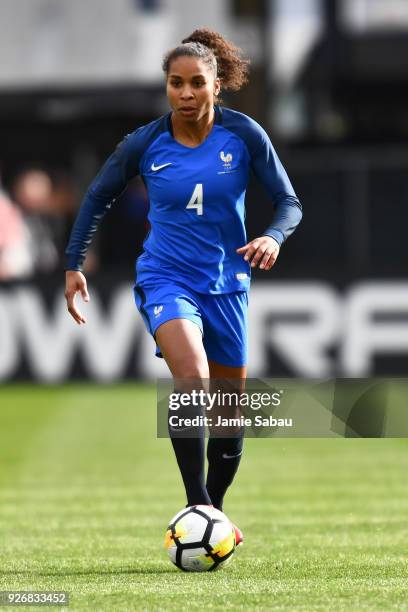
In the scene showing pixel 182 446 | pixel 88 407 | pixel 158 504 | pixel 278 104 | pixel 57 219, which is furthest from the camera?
pixel 278 104

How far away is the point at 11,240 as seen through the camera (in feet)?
52.7

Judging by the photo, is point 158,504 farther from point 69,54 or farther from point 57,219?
point 69,54

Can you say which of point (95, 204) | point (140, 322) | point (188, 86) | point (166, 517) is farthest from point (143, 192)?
point (188, 86)

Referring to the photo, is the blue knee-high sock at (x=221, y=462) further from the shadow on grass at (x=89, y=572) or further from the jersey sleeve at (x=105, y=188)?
the jersey sleeve at (x=105, y=188)

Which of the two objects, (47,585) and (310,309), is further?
(310,309)

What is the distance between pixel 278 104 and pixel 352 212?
967cm

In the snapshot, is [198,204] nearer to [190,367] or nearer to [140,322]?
[190,367]

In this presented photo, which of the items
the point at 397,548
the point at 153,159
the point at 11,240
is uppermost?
the point at 153,159

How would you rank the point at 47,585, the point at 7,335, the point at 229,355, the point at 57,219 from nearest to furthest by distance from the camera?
1. the point at 47,585
2. the point at 229,355
3. the point at 7,335
4. the point at 57,219

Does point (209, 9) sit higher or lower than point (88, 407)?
higher

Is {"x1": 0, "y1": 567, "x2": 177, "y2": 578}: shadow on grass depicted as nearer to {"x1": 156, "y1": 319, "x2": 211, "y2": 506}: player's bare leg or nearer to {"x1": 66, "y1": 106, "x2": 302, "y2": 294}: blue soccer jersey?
{"x1": 156, "y1": 319, "x2": 211, "y2": 506}: player's bare leg

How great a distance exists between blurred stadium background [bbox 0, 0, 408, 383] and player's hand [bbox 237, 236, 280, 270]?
927 cm

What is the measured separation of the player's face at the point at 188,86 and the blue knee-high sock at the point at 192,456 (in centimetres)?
125

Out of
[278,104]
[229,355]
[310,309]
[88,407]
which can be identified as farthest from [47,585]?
[278,104]
